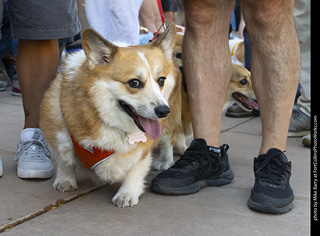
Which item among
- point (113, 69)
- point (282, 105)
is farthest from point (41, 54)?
point (282, 105)

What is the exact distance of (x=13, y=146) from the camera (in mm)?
3797

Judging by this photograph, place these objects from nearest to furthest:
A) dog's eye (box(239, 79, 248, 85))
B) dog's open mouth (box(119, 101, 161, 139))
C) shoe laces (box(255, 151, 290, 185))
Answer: dog's open mouth (box(119, 101, 161, 139)), shoe laces (box(255, 151, 290, 185)), dog's eye (box(239, 79, 248, 85))

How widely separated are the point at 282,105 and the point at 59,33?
60.3 inches

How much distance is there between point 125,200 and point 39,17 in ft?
4.34

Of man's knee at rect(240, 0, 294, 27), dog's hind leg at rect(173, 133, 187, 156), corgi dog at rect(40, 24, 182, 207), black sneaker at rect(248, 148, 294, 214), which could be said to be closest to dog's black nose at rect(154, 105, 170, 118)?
corgi dog at rect(40, 24, 182, 207)

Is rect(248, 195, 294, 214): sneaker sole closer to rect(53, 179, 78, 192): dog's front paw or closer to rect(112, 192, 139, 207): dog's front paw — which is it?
rect(112, 192, 139, 207): dog's front paw

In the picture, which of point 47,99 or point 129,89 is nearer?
point 129,89

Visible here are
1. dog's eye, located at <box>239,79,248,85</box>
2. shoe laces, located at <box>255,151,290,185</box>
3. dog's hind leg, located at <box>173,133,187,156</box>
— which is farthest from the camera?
dog's eye, located at <box>239,79,248,85</box>

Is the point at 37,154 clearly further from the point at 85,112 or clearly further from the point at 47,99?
the point at 85,112

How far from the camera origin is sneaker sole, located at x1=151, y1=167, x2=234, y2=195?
2865 millimetres

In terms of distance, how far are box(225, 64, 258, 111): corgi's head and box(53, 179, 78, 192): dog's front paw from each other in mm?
1851

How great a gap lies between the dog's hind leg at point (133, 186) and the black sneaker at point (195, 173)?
0.11 metres

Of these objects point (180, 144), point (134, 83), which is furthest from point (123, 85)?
point (180, 144)

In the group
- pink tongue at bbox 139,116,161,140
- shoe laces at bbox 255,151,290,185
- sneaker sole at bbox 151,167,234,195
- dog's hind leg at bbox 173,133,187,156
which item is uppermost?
pink tongue at bbox 139,116,161,140
